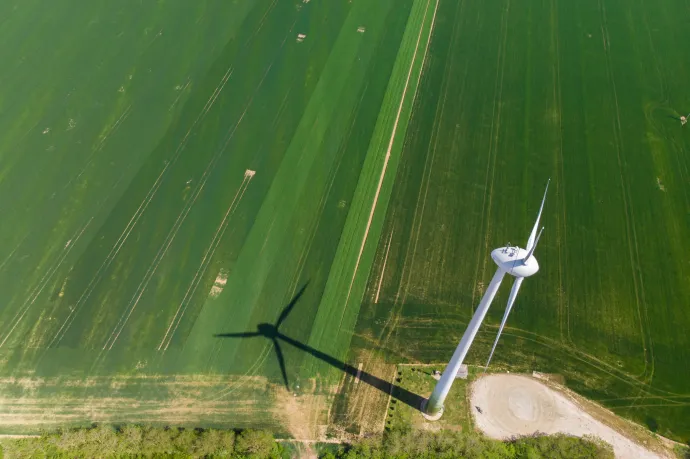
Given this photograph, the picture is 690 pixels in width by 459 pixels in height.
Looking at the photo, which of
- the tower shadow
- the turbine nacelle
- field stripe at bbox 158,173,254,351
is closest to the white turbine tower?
the turbine nacelle

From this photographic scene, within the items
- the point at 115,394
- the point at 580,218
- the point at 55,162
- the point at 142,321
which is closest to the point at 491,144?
the point at 580,218

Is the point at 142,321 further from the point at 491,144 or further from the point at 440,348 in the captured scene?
the point at 491,144

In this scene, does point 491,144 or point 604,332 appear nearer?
point 604,332

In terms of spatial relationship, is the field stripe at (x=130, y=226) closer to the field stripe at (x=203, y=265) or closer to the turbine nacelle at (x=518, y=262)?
the field stripe at (x=203, y=265)

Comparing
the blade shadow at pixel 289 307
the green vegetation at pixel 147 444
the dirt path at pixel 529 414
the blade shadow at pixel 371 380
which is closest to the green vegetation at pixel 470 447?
the dirt path at pixel 529 414

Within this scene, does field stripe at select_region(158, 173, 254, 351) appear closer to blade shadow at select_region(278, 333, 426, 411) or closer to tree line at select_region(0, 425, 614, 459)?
tree line at select_region(0, 425, 614, 459)

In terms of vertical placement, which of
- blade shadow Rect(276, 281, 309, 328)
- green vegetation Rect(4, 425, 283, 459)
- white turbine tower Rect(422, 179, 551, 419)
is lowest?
green vegetation Rect(4, 425, 283, 459)
